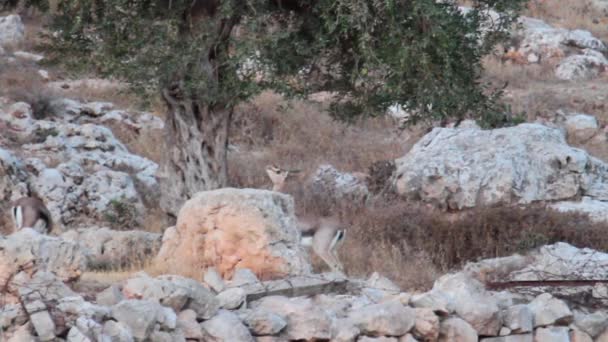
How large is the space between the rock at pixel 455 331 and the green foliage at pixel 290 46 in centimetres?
466

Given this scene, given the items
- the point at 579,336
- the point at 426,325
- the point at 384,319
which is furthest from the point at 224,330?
the point at 579,336

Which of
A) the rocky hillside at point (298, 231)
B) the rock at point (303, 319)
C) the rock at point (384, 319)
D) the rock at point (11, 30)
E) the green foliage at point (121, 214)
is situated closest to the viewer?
the rocky hillside at point (298, 231)

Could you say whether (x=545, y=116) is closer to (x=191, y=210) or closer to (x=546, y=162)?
(x=546, y=162)

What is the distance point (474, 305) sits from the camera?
11.5 m

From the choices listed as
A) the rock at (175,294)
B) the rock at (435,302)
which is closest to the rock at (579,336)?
the rock at (435,302)

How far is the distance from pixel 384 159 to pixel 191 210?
11.0m

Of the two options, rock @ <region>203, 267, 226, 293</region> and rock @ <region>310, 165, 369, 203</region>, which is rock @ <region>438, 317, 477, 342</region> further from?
rock @ <region>310, 165, 369, 203</region>

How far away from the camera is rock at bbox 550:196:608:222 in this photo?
18844 millimetres

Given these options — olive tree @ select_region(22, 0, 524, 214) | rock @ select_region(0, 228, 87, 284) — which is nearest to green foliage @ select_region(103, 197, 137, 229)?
olive tree @ select_region(22, 0, 524, 214)

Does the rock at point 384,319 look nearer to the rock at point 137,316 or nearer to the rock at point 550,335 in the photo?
the rock at point 550,335

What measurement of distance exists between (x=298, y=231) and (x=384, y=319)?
11.4 ft

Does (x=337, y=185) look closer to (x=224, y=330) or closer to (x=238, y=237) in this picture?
(x=238, y=237)

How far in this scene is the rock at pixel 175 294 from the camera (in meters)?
9.97

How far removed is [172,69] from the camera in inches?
622
